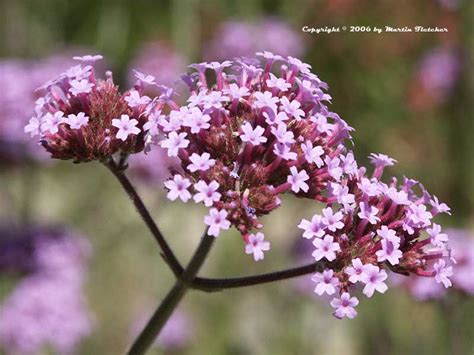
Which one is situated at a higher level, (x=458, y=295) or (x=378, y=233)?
(x=378, y=233)

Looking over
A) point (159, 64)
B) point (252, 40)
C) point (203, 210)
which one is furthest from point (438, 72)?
point (203, 210)

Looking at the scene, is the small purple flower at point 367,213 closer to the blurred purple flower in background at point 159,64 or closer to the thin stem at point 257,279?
the thin stem at point 257,279

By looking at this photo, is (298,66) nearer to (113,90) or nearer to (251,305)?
(113,90)

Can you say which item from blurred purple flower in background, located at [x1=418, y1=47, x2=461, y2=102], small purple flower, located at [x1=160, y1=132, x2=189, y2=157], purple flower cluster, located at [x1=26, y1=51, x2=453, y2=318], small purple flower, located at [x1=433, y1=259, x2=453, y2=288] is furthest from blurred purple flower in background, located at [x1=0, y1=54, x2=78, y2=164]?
blurred purple flower in background, located at [x1=418, y1=47, x2=461, y2=102]

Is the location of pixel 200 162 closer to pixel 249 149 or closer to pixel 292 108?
pixel 249 149

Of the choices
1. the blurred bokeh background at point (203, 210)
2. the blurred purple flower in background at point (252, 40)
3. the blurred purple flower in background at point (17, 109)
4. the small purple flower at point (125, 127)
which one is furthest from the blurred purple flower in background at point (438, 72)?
the small purple flower at point (125, 127)

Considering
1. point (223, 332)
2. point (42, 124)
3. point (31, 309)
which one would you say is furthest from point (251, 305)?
point (42, 124)
